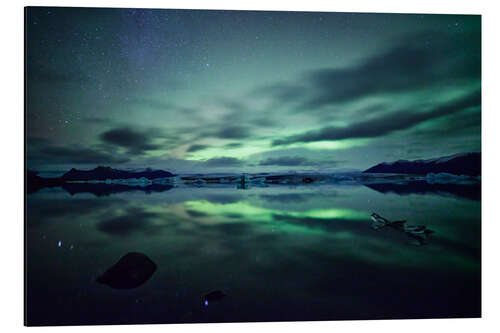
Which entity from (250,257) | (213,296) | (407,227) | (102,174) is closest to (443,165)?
(407,227)

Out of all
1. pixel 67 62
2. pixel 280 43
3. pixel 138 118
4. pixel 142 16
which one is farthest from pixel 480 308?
pixel 67 62

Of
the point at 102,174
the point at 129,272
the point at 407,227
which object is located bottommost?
Result: the point at 129,272

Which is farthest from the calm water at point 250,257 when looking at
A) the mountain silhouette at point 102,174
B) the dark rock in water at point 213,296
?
the mountain silhouette at point 102,174

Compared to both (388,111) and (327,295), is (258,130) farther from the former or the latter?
(327,295)

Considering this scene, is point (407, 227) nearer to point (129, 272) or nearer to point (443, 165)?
point (443, 165)

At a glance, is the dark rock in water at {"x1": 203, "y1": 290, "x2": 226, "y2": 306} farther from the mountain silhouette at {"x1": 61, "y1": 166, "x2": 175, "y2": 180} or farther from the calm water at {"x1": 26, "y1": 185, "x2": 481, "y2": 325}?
the mountain silhouette at {"x1": 61, "y1": 166, "x2": 175, "y2": 180}

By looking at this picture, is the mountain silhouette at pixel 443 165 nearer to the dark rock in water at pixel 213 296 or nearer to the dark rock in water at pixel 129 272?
the dark rock in water at pixel 213 296
